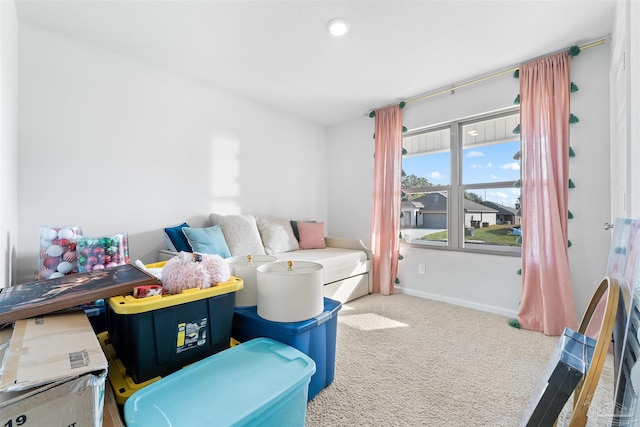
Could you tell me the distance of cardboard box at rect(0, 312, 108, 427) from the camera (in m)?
0.53

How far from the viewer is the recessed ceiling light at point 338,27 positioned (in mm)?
1906

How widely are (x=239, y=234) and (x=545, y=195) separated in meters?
2.84

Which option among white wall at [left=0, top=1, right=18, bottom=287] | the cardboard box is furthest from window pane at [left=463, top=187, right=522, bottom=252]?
white wall at [left=0, top=1, right=18, bottom=287]

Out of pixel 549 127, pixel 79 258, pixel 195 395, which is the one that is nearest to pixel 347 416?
pixel 195 395

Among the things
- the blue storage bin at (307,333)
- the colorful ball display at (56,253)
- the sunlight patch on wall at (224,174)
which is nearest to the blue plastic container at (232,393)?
the blue storage bin at (307,333)

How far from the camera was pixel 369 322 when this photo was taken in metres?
2.51

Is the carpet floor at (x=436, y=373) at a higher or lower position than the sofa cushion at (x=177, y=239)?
lower

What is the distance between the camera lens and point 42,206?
2.00 m

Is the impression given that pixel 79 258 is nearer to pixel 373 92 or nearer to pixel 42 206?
pixel 42 206

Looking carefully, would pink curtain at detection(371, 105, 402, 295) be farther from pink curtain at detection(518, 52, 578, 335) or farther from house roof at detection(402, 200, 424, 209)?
pink curtain at detection(518, 52, 578, 335)

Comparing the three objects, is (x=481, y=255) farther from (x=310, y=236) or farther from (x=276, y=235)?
(x=276, y=235)

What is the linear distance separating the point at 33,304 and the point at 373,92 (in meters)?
3.17

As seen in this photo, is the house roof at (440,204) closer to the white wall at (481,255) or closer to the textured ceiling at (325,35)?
the white wall at (481,255)

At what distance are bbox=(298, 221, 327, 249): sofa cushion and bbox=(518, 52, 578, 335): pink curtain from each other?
2.15 m
